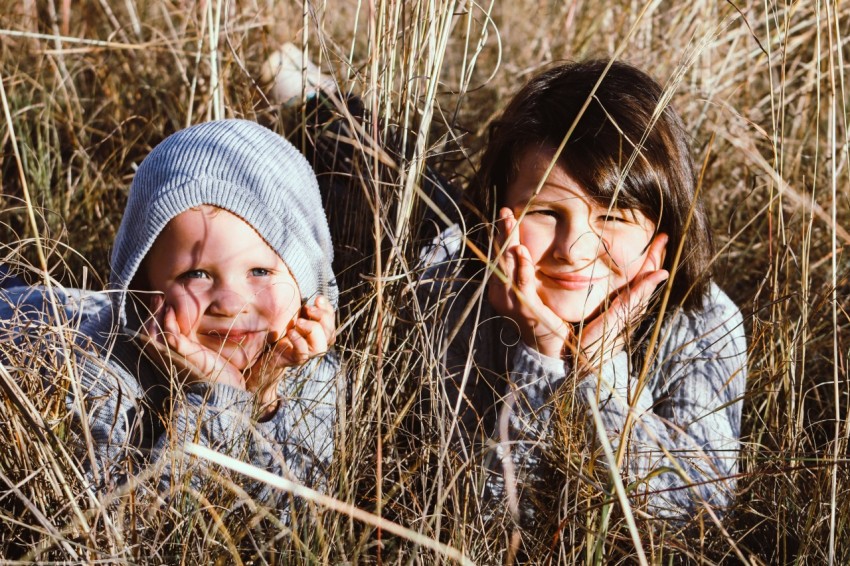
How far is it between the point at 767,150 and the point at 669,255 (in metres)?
0.77

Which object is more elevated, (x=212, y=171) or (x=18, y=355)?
(x=212, y=171)

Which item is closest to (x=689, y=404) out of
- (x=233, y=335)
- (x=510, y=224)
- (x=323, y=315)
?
(x=510, y=224)

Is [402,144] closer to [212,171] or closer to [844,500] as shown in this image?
[212,171]

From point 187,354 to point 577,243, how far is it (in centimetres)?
69

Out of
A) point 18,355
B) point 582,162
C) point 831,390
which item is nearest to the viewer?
point 18,355

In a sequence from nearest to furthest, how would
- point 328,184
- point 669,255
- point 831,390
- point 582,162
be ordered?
point 582,162
point 669,255
point 831,390
point 328,184

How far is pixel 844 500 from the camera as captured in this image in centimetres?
115

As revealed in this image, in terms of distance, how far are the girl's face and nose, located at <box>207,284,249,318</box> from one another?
51 cm

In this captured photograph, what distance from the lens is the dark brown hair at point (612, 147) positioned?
1427 mm

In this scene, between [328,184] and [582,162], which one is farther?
[328,184]

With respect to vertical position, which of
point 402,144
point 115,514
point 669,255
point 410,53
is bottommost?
point 115,514

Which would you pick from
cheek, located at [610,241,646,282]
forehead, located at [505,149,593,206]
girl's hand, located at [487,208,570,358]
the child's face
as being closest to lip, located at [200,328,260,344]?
the child's face

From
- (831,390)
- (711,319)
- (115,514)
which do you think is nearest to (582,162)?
(711,319)

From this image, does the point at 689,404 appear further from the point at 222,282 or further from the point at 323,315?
the point at 222,282
